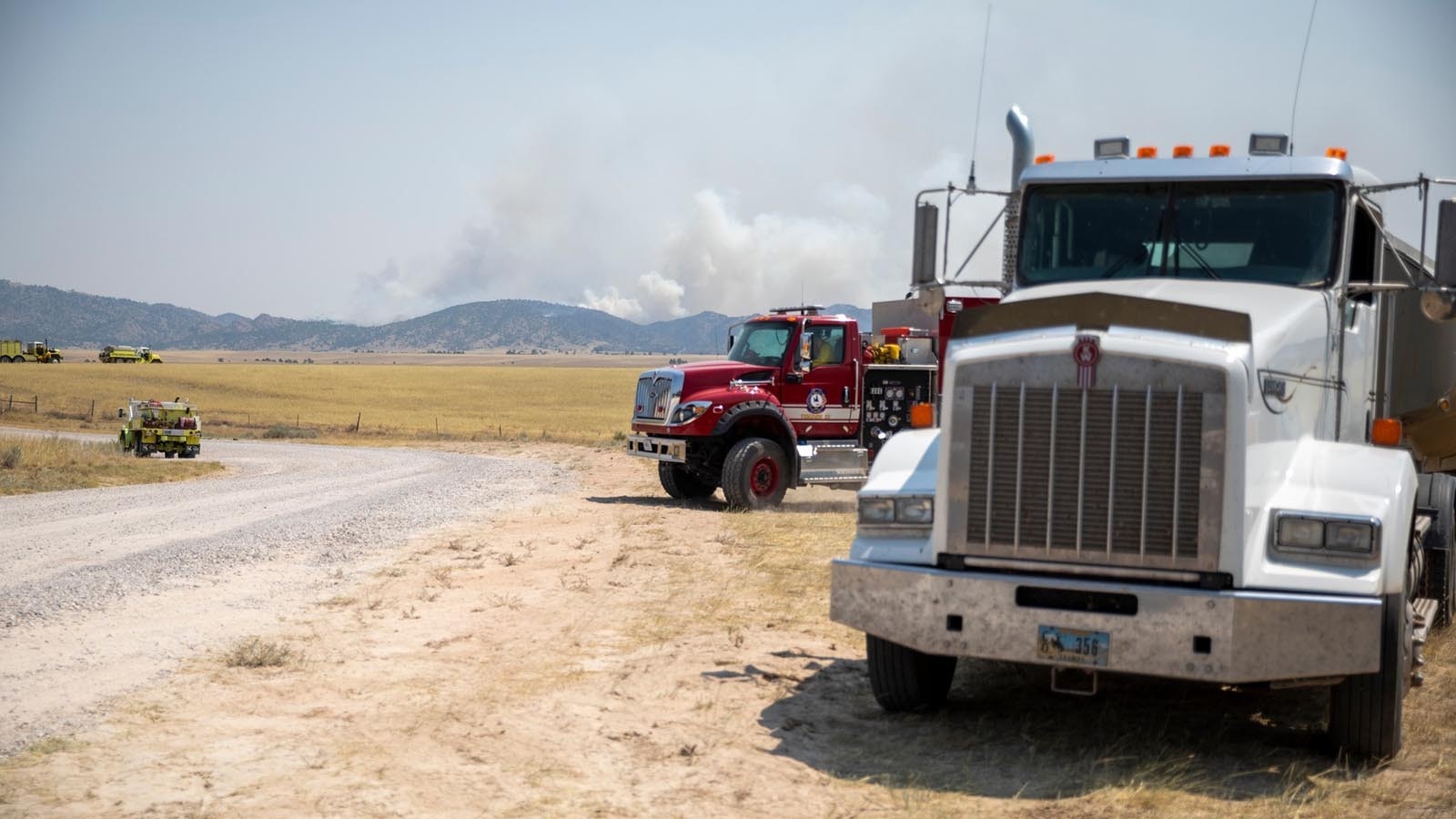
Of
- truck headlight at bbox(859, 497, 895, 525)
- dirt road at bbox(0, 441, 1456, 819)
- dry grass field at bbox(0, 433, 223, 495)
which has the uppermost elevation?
truck headlight at bbox(859, 497, 895, 525)

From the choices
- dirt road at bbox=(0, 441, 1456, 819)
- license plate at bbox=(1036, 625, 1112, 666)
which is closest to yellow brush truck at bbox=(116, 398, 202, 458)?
dirt road at bbox=(0, 441, 1456, 819)

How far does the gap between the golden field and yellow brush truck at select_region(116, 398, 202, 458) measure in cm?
1221

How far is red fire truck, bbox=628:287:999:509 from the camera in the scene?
1912 cm

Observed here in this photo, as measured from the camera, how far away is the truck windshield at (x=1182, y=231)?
299 inches

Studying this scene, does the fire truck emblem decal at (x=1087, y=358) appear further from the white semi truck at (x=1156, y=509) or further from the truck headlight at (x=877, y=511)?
the truck headlight at (x=877, y=511)

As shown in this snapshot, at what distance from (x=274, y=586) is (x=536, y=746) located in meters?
5.99

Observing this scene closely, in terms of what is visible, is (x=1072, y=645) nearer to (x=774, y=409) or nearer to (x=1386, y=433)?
(x=1386, y=433)

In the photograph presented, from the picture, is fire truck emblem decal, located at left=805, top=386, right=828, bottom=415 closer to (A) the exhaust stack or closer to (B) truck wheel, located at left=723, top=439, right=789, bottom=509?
(B) truck wheel, located at left=723, top=439, right=789, bottom=509

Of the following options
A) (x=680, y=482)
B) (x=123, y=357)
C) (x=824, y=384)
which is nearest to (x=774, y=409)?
(x=824, y=384)

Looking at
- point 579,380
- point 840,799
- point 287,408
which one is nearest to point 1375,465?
point 840,799

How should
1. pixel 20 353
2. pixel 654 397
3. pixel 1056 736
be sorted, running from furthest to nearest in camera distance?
pixel 20 353 < pixel 654 397 < pixel 1056 736

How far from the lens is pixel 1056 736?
7.02m

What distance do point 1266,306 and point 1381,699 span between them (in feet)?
6.75

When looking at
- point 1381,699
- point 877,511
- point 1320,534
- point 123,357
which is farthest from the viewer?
point 123,357
